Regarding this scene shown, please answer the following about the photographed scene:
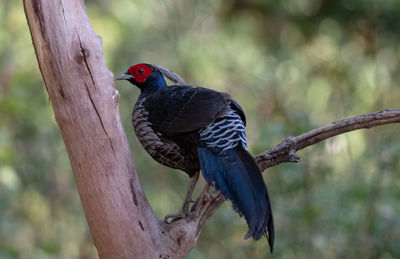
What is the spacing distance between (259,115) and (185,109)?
2872mm

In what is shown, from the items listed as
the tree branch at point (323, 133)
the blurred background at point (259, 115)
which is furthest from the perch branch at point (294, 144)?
the blurred background at point (259, 115)

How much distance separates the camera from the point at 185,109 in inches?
118

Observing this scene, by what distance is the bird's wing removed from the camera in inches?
116

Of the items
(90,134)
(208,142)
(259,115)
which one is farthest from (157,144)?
(259,115)

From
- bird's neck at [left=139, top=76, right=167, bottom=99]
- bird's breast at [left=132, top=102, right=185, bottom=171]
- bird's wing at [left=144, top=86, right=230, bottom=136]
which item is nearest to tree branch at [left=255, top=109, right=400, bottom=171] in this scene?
bird's wing at [left=144, top=86, right=230, bottom=136]

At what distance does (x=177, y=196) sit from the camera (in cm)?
522

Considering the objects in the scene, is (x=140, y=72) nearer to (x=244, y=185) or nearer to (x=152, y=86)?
(x=152, y=86)

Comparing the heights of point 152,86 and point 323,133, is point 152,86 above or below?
above

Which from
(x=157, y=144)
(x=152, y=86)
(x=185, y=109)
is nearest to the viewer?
(x=185, y=109)

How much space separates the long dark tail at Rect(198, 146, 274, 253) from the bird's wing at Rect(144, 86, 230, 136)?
0.89 feet

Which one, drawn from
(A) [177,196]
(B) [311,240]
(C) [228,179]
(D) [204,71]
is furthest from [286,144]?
(D) [204,71]

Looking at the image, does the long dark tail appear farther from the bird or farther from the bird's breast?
the bird's breast

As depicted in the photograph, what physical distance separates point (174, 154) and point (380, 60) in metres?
3.83

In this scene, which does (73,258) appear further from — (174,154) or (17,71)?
(174,154)
